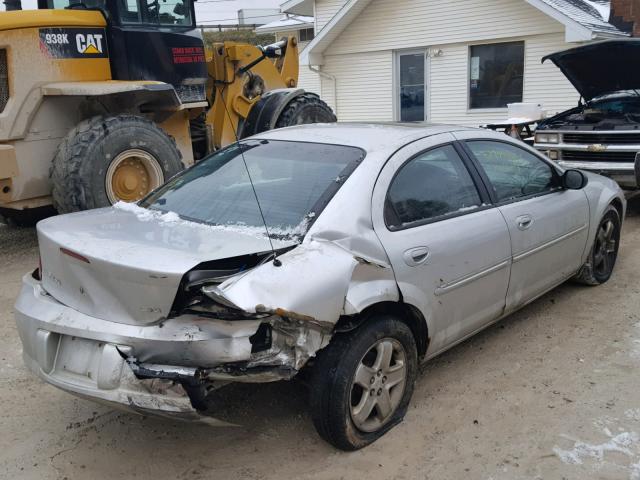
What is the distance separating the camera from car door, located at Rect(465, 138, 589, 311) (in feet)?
13.1

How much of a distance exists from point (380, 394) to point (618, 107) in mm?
7268

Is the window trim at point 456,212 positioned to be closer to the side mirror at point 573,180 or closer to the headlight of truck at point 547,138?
the side mirror at point 573,180

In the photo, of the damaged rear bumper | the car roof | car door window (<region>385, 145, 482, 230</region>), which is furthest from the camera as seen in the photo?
the car roof

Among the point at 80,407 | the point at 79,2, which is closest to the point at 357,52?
the point at 79,2

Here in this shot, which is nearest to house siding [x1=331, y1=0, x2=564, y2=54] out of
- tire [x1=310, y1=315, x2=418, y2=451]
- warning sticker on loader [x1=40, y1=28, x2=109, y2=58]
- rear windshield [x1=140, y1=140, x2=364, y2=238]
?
warning sticker on loader [x1=40, y1=28, x2=109, y2=58]

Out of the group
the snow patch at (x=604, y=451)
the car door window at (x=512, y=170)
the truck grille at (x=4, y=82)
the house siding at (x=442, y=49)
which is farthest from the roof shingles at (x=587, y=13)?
the snow patch at (x=604, y=451)

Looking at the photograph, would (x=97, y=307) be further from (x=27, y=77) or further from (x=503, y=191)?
(x=27, y=77)

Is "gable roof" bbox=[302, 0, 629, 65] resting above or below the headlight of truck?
above

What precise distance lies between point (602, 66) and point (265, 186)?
6.81 m

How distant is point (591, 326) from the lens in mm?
4539

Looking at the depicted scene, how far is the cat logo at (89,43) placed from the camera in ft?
21.6

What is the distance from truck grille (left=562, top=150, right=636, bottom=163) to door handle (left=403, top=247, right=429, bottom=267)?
5.32 meters

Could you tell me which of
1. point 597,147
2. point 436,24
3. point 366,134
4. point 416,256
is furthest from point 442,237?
point 436,24

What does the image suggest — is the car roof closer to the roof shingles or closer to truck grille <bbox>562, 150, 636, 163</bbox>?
truck grille <bbox>562, 150, 636, 163</bbox>
